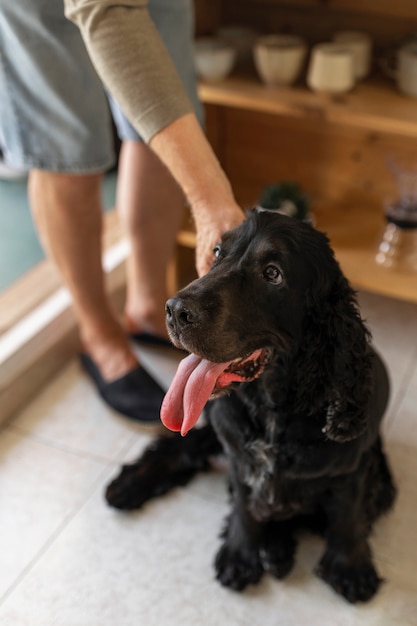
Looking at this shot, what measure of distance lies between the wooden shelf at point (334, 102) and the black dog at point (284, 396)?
0.72 metres

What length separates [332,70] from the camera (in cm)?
176

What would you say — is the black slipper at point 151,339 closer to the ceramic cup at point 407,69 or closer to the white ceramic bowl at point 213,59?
the white ceramic bowl at point 213,59

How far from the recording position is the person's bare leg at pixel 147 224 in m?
1.78

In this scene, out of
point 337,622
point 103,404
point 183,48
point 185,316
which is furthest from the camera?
point 103,404

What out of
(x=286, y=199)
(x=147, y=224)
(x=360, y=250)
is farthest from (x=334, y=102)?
(x=147, y=224)

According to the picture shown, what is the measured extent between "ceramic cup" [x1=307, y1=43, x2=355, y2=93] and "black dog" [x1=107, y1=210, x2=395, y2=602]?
2.80 feet

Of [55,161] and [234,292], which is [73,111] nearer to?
[55,161]

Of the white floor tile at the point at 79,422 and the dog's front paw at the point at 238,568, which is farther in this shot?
the white floor tile at the point at 79,422

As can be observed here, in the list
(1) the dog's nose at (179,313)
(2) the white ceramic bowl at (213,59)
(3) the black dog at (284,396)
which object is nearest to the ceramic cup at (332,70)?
(2) the white ceramic bowl at (213,59)

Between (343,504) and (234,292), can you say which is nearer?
(234,292)

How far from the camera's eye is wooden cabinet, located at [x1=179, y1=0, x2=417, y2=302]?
1798 millimetres

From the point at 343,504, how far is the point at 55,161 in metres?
0.96

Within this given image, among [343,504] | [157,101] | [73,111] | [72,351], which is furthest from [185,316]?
[72,351]

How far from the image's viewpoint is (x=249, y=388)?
1198 millimetres
